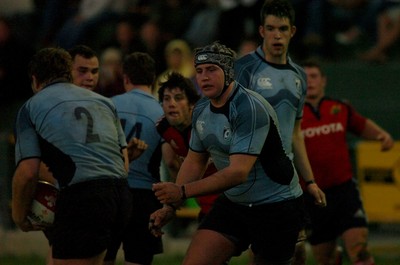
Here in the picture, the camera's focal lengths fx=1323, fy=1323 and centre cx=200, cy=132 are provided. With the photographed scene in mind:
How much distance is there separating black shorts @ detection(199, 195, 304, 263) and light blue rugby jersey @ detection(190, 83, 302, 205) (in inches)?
2.6

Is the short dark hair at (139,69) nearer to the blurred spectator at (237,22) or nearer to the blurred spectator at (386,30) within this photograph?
the blurred spectator at (237,22)

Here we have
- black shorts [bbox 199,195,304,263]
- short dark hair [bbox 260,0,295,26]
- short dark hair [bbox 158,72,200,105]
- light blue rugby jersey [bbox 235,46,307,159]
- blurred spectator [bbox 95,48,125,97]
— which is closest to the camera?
black shorts [bbox 199,195,304,263]

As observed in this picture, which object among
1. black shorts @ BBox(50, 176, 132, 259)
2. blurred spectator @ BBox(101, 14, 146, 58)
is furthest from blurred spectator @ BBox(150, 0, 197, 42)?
black shorts @ BBox(50, 176, 132, 259)

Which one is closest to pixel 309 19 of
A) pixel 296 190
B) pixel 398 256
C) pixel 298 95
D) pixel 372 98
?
pixel 372 98

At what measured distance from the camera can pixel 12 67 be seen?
1762cm

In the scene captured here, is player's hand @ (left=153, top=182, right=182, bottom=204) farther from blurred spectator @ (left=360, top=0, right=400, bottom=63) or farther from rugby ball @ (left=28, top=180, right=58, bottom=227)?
blurred spectator @ (left=360, top=0, right=400, bottom=63)

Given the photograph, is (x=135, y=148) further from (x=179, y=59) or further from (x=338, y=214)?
(x=179, y=59)

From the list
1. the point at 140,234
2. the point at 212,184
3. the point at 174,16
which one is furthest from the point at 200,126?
the point at 174,16

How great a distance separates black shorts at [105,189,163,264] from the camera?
36.0ft

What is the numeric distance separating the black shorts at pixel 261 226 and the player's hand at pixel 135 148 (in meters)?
1.04

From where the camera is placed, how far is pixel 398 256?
14.9 metres

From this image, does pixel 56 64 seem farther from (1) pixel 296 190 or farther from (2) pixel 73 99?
(1) pixel 296 190

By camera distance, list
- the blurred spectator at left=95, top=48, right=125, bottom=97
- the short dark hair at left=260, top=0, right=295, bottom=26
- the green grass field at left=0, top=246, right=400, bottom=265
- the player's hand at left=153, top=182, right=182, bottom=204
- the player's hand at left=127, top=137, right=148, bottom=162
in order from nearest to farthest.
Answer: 1. the player's hand at left=153, top=182, right=182, bottom=204
2. the player's hand at left=127, top=137, right=148, bottom=162
3. the short dark hair at left=260, top=0, right=295, bottom=26
4. the green grass field at left=0, top=246, right=400, bottom=265
5. the blurred spectator at left=95, top=48, right=125, bottom=97

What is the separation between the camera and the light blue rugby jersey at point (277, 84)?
34.6ft
